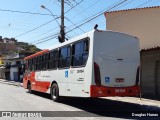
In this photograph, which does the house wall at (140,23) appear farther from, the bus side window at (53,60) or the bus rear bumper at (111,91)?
the bus rear bumper at (111,91)

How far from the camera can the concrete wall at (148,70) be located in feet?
67.0

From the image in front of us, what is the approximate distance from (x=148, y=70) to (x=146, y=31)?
314cm

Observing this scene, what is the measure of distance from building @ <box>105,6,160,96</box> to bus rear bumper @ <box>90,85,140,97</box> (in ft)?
19.1

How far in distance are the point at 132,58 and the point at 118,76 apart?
107 centimetres

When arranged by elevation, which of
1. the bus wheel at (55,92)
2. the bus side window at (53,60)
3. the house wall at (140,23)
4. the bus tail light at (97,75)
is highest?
the house wall at (140,23)

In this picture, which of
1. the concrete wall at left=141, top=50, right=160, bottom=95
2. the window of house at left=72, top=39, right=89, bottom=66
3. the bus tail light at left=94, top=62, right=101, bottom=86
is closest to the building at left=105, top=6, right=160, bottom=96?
the concrete wall at left=141, top=50, right=160, bottom=95

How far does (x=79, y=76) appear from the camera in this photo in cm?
1376

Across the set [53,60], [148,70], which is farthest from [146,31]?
[53,60]

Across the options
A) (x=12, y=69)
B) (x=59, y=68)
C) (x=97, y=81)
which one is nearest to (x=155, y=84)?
(x=59, y=68)

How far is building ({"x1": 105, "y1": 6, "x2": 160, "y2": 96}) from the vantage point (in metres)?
20.4

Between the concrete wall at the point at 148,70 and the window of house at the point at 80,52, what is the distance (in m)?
7.29

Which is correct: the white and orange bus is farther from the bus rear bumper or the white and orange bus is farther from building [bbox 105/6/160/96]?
building [bbox 105/6/160/96]

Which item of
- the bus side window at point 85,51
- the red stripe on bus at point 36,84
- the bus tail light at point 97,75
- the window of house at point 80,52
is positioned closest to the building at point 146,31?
the window of house at point 80,52

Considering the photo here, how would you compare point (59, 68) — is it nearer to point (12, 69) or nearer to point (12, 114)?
point (12, 114)
